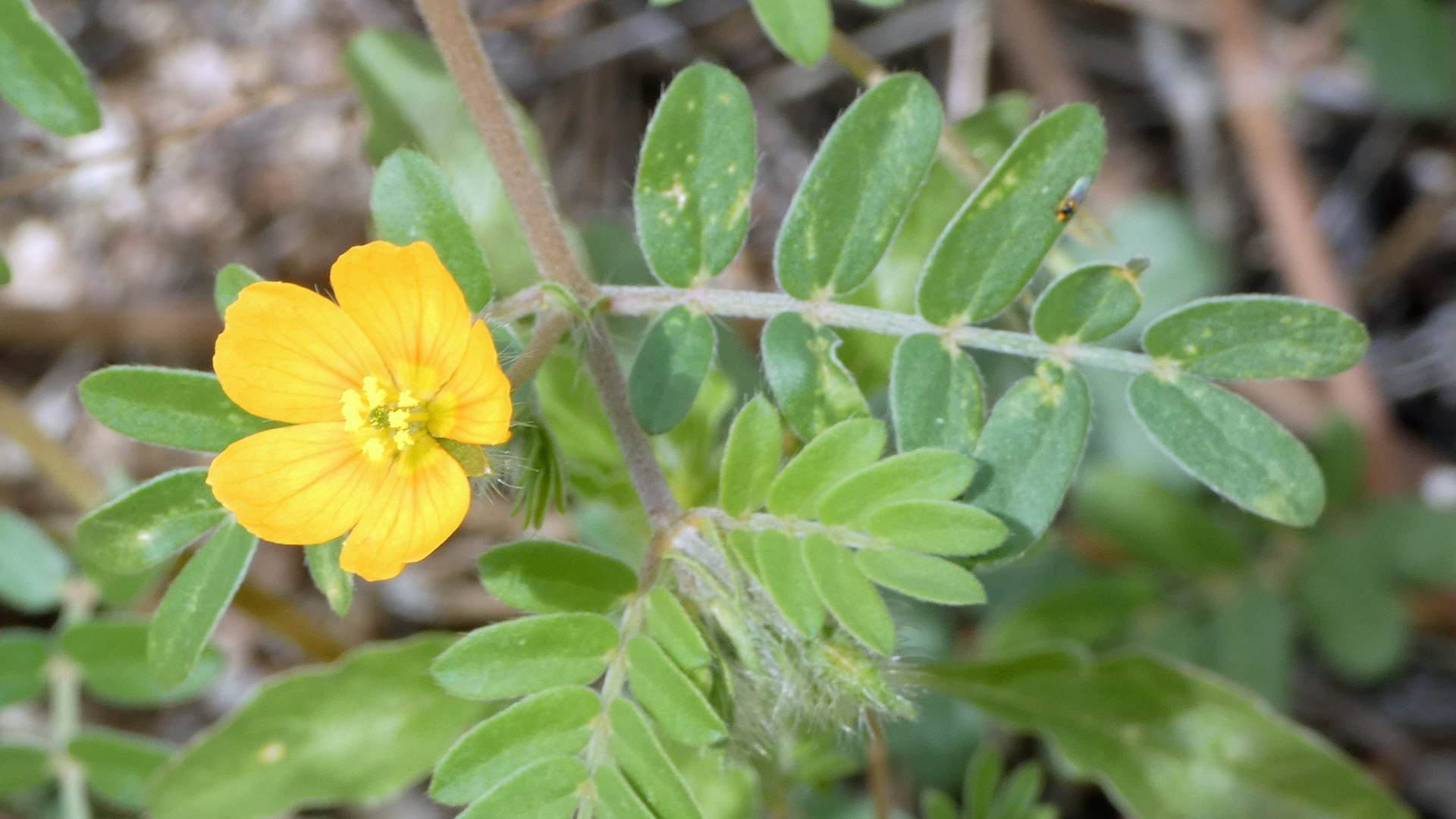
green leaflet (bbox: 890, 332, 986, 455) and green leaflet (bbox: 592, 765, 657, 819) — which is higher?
green leaflet (bbox: 890, 332, 986, 455)

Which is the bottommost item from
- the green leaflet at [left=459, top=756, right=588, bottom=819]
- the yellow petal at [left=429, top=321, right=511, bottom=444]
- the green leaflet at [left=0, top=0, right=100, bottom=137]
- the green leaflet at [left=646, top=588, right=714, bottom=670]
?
the green leaflet at [left=459, top=756, right=588, bottom=819]

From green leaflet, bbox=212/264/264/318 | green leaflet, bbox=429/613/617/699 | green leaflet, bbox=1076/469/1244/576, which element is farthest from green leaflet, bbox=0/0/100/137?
green leaflet, bbox=1076/469/1244/576

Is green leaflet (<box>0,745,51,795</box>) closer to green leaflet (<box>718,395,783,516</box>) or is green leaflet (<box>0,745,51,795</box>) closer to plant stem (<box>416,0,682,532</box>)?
plant stem (<box>416,0,682,532</box>)

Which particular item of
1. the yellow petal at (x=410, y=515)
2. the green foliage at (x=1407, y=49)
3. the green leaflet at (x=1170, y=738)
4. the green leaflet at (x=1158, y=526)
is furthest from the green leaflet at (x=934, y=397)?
the green foliage at (x=1407, y=49)

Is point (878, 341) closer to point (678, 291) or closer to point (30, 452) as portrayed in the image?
point (678, 291)

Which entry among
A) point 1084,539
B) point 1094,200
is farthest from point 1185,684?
point 1094,200

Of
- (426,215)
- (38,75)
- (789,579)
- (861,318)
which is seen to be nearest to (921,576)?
(789,579)

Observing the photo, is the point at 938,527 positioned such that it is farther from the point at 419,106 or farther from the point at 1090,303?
the point at 419,106
